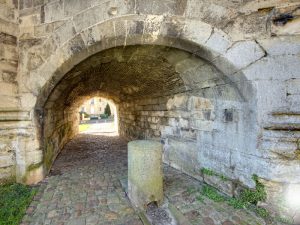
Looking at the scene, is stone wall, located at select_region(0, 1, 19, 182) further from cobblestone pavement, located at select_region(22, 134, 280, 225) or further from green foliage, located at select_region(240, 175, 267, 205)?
green foliage, located at select_region(240, 175, 267, 205)

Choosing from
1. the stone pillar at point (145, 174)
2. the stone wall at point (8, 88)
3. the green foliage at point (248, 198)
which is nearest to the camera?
the green foliage at point (248, 198)

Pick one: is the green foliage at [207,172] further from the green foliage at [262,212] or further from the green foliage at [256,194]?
the green foliage at [262,212]

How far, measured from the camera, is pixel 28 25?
10.9 feet

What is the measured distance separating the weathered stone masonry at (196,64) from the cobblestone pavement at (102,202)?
1.34 feet

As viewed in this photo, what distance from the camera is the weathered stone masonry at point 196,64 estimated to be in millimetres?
2627

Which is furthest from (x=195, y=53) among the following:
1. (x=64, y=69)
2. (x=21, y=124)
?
(x=21, y=124)

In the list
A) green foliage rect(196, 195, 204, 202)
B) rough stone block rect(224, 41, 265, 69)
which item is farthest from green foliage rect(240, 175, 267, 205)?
rough stone block rect(224, 41, 265, 69)

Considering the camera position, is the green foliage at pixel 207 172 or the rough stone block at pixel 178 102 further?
the rough stone block at pixel 178 102

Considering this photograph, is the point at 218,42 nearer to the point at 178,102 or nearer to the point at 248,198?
the point at 178,102

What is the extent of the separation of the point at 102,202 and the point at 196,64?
2598mm

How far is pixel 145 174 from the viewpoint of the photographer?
9.19 ft

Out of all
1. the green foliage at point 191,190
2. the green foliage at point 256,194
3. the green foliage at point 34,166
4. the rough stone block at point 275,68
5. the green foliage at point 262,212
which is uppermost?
the rough stone block at point 275,68

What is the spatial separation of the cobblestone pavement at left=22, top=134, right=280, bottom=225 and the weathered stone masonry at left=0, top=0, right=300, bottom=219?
0.41 metres

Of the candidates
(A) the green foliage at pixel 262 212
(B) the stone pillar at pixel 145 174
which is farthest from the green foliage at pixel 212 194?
(B) the stone pillar at pixel 145 174
